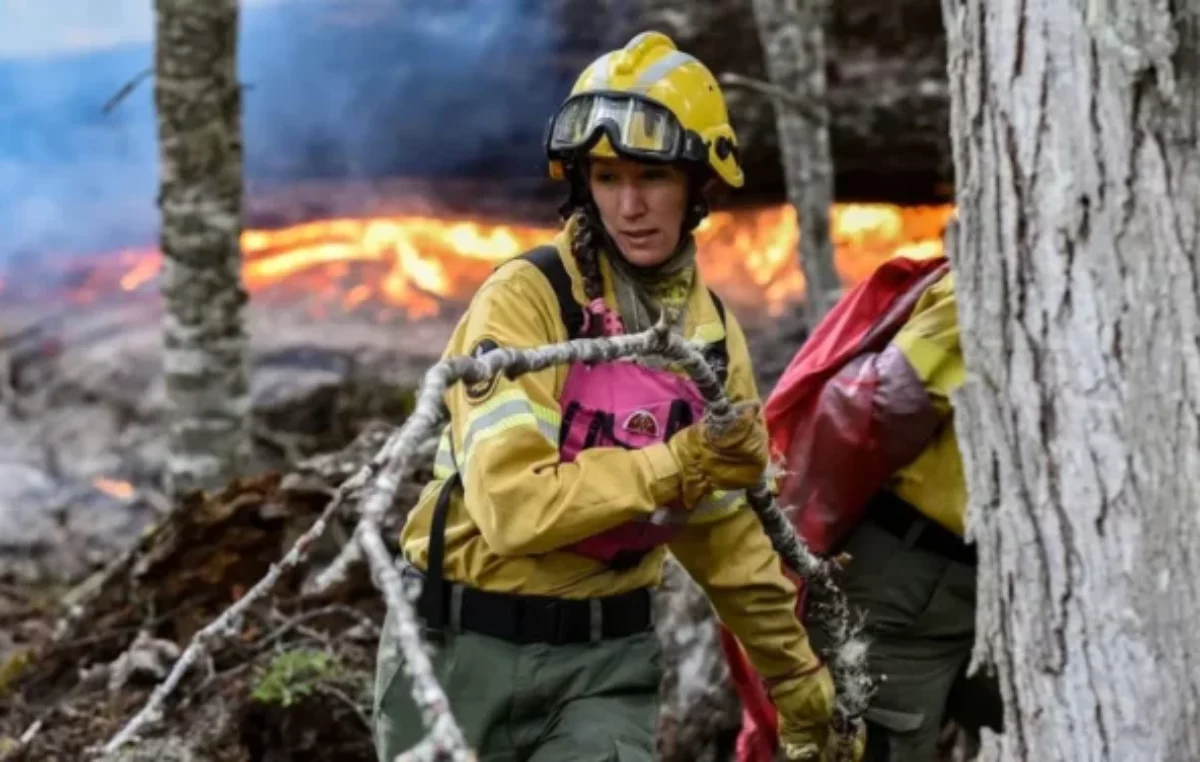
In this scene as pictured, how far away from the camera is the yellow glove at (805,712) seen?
3.73 m

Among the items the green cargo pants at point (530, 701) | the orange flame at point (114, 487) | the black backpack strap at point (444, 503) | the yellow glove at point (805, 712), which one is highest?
the black backpack strap at point (444, 503)

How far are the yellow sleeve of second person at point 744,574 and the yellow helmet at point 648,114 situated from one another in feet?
1.53

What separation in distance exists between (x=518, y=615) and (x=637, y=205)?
3.11 ft

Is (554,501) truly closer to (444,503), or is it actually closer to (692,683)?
(444,503)

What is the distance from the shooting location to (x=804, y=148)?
792cm

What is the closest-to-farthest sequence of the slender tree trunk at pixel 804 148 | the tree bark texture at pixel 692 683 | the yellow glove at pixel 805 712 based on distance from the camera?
the yellow glove at pixel 805 712
the tree bark texture at pixel 692 683
the slender tree trunk at pixel 804 148

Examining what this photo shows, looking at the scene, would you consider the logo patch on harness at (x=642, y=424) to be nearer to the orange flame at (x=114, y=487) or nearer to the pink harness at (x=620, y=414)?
the pink harness at (x=620, y=414)

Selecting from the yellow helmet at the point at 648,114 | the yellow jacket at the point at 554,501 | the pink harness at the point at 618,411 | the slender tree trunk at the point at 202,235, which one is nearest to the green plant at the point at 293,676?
the yellow jacket at the point at 554,501

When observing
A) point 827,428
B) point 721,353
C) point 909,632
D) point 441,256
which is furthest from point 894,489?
point 441,256

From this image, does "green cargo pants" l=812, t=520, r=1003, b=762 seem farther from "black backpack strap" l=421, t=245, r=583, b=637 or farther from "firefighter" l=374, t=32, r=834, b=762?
"black backpack strap" l=421, t=245, r=583, b=637

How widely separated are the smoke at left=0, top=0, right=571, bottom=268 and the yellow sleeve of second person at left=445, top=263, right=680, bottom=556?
9881mm

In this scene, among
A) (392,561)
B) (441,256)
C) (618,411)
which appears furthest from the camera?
(441,256)

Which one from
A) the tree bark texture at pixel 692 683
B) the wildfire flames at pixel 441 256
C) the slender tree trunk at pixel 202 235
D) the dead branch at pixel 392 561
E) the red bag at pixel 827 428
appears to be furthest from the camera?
the wildfire flames at pixel 441 256

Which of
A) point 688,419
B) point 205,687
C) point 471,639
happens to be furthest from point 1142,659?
point 205,687
